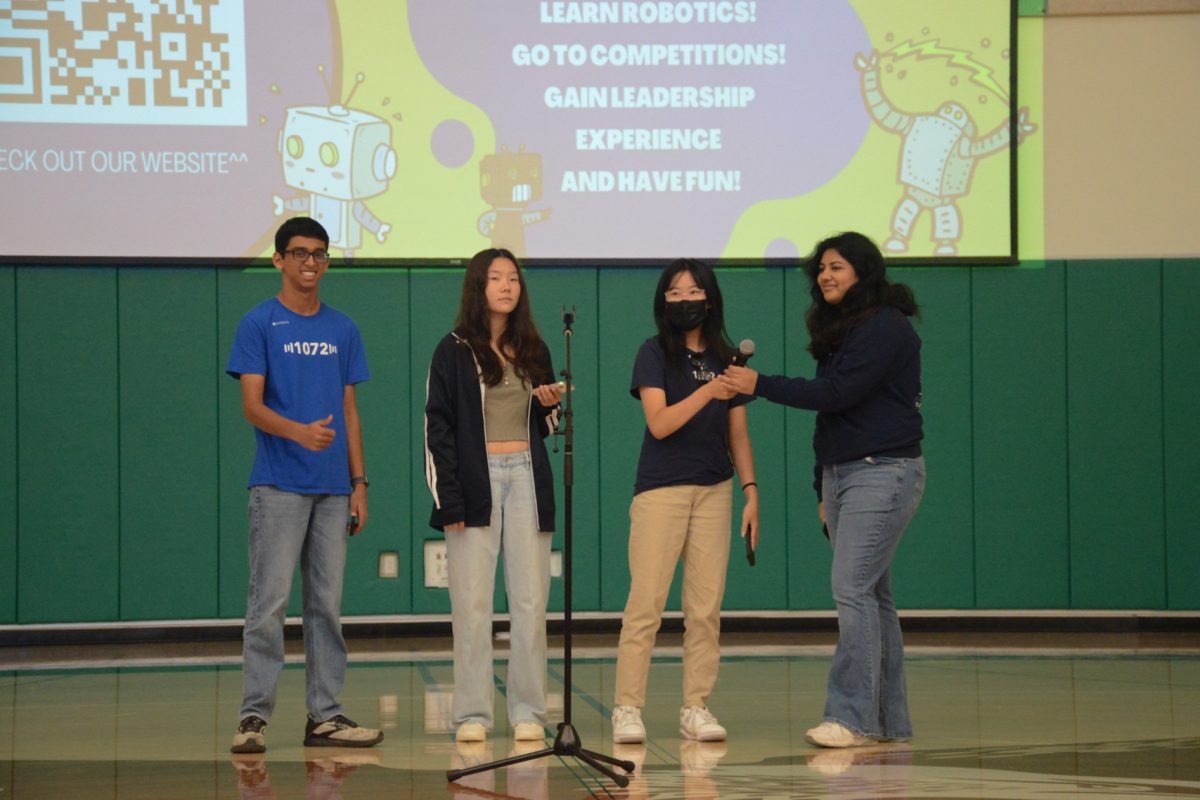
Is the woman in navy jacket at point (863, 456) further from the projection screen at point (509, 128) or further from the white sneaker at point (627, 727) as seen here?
the projection screen at point (509, 128)

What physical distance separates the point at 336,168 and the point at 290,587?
3388mm

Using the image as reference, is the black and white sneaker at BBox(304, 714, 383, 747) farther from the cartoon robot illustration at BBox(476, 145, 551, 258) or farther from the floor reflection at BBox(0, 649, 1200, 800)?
the cartoon robot illustration at BBox(476, 145, 551, 258)

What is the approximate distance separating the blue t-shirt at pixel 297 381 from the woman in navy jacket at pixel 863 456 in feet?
3.86

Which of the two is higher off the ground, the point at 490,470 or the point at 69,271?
the point at 69,271

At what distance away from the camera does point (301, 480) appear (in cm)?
392

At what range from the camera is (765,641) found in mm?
6688

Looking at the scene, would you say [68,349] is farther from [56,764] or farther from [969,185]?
[969,185]

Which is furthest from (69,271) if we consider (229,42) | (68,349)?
(229,42)

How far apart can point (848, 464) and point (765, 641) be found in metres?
2.85

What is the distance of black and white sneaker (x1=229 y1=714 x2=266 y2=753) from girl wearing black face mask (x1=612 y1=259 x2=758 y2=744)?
3.36ft

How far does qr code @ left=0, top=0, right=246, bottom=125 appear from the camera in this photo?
6648mm

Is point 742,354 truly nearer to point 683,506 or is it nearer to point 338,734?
point 683,506

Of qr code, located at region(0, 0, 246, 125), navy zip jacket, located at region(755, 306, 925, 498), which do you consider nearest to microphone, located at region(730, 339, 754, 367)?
navy zip jacket, located at region(755, 306, 925, 498)

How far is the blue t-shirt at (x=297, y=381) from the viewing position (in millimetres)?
3922
